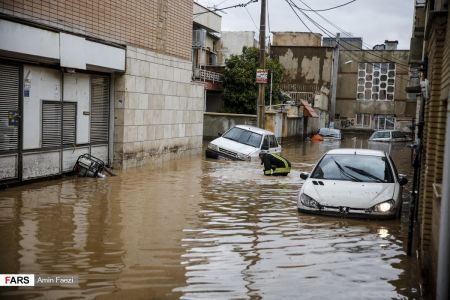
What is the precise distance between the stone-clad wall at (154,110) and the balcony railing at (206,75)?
46.1 feet

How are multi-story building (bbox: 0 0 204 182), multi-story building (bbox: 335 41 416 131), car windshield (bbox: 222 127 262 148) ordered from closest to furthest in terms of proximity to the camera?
multi-story building (bbox: 0 0 204 182) < car windshield (bbox: 222 127 262 148) < multi-story building (bbox: 335 41 416 131)

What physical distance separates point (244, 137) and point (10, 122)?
37.0 ft

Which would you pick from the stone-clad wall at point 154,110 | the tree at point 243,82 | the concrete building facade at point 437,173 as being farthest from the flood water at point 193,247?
the tree at point 243,82

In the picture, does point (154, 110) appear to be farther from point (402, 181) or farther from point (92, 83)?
point (402, 181)

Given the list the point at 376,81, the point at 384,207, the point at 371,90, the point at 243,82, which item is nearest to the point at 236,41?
the point at 243,82

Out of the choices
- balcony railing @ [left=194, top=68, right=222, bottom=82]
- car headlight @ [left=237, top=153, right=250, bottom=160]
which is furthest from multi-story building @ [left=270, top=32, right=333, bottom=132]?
car headlight @ [left=237, top=153, right=250, bottom=160]

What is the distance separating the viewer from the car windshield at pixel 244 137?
2161cm

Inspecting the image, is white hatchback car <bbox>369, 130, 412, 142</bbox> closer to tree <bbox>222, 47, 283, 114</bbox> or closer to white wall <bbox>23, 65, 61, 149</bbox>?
tree <bbox>222, 47, 283, 114</bbox>

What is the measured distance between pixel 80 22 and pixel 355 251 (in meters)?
9.83

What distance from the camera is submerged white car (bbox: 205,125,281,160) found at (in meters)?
20.9

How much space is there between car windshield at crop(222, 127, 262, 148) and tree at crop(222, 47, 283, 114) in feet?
52.0

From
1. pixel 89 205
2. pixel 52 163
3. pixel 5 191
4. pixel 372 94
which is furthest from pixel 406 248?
pixel 372 94

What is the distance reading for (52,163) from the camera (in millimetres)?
13781

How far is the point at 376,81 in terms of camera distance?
5556 centimetres
